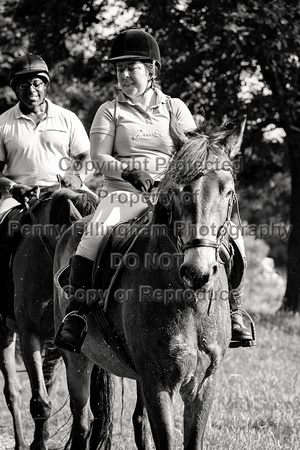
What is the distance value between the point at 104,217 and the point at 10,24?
11211 millimetres

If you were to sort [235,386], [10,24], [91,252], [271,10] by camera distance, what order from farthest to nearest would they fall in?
[10,24] < [271,10] < [235,386] < [91,252]

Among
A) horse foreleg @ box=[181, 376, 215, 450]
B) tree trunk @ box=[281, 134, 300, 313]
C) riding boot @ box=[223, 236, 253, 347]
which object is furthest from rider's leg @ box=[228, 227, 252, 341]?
tree trunk @ box=[281, 134, 300, 313]

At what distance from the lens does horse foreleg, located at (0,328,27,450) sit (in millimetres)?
7482

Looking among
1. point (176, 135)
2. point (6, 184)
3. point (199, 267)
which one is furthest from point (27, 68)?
point (199, 267)

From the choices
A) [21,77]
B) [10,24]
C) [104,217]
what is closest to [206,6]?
[10,24]

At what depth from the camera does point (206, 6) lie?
13078 mm

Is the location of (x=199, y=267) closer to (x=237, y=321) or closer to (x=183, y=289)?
(x=183, y=289)

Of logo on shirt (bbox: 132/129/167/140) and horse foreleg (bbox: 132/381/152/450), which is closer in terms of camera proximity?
logo on shirt (bbox: 132/129/167/140)

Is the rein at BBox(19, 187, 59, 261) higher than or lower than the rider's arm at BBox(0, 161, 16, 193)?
lower

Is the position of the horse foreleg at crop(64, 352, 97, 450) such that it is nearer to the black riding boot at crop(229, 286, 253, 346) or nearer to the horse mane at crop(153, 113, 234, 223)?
the black riding boot at crop(229, 286, 253, 346)

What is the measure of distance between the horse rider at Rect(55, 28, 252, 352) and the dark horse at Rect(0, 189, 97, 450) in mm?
1210

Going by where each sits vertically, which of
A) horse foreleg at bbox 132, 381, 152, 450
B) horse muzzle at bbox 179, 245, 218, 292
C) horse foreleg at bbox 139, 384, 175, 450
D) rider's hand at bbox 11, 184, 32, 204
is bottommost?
horse foreleg at bbox 132, 381, 152, 450

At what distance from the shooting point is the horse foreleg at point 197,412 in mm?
4875

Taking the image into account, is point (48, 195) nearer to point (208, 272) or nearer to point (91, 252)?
point (91, 252)
